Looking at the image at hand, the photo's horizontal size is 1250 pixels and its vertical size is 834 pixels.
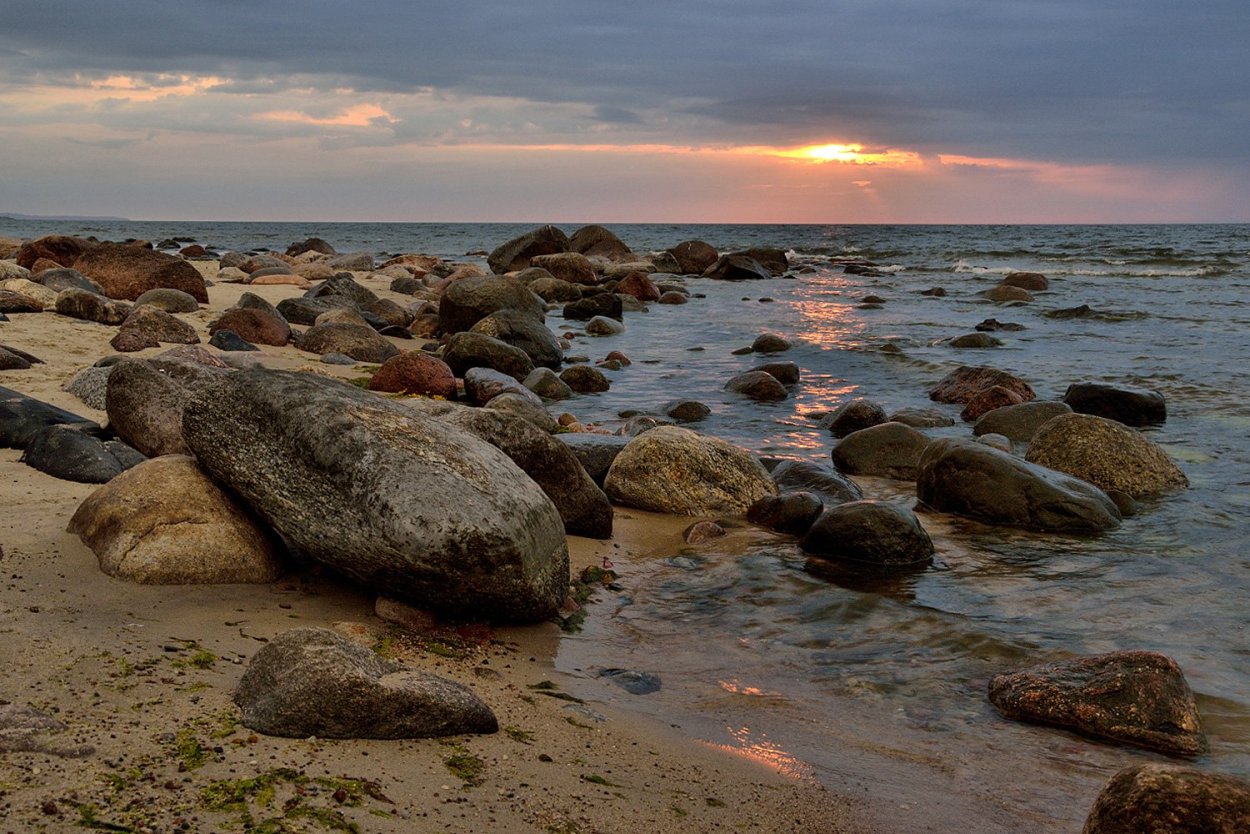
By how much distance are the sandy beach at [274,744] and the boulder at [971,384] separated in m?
8.56

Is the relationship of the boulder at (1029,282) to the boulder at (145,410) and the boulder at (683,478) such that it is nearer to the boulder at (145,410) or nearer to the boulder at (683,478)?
the boulder at (683,478)

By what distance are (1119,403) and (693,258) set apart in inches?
1100

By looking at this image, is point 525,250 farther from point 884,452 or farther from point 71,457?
point 71,457

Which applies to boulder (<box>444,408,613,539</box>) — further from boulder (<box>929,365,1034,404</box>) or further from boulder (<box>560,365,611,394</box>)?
boulder (<box>929,365,1034,404</box>)

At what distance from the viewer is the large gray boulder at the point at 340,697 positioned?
10.2ft

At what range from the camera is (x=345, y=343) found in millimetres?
12805

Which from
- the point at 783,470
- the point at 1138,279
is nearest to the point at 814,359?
the point at 783,470

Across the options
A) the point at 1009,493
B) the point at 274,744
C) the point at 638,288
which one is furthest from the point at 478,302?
the point at 274,744

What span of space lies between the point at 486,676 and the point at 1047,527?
4.58 m

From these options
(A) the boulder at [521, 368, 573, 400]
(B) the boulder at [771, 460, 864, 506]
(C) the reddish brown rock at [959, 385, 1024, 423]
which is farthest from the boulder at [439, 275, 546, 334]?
(B) the boulder at [771, 460, 864, 506]

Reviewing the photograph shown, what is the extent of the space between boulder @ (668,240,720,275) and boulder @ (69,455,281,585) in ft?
111

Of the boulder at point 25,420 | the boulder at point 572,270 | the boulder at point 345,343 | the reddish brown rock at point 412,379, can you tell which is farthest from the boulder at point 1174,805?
the boulder at point 572,270

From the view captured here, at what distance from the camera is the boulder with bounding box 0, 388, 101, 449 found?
606cm

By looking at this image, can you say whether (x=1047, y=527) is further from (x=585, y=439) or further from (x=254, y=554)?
(x=254, y=554)
